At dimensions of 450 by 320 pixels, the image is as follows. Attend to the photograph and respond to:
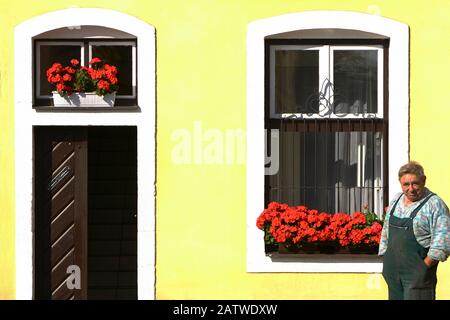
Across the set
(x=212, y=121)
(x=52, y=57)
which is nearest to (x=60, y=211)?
(x=52, y=57)

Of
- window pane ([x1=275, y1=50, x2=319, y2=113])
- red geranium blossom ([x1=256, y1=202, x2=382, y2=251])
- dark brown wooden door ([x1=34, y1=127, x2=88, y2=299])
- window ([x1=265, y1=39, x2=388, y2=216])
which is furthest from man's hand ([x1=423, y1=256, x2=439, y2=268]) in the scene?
dark brown wooden door ([x1=34, y1=127, x2=88, y2=299])

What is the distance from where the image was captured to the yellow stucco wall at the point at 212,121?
403 inches

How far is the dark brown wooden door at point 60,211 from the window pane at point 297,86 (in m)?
1.97

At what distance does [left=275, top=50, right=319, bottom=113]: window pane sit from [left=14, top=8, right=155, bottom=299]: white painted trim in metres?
1.25

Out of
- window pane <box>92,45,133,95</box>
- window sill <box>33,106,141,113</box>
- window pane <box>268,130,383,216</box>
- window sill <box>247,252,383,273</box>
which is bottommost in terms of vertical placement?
window sill <box>247,252,383,273</box>

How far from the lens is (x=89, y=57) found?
1059cm

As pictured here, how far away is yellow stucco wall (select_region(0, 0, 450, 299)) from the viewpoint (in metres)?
10.2

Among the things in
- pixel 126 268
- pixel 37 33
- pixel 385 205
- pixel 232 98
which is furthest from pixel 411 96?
pixel 126 268

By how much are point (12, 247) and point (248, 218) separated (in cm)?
227

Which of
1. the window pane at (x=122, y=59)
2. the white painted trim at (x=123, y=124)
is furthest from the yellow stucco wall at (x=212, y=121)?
the window pane at (x=122, y=59)

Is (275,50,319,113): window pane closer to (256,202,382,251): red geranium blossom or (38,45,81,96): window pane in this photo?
(256,202,382,251): red geranium blossom

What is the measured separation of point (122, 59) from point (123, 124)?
0.68 m

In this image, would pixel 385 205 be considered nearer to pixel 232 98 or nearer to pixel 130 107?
pixel 232 98

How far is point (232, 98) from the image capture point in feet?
33.8
